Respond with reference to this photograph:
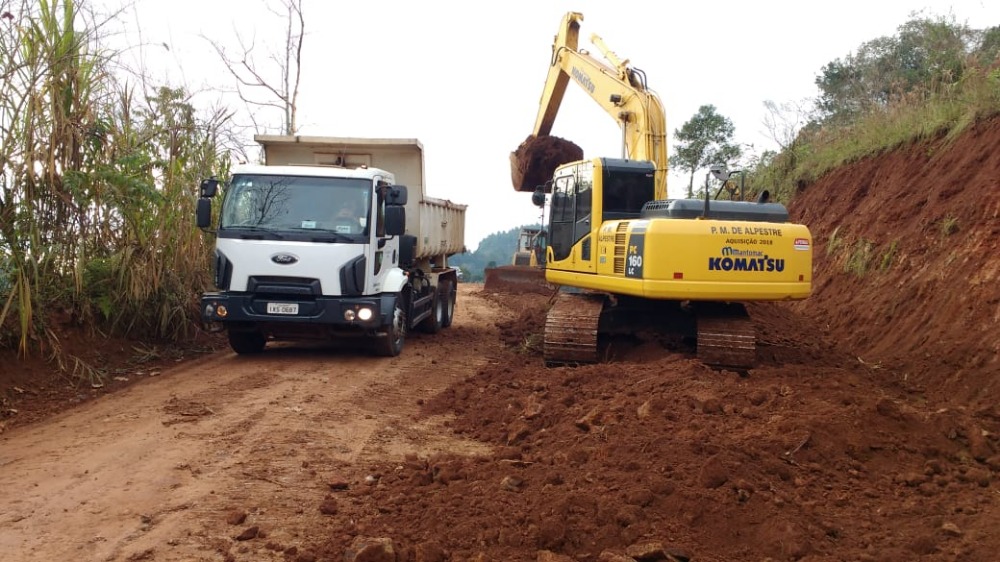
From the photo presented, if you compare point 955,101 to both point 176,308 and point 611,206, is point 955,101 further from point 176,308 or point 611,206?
point 176,308

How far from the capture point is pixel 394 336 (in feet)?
35.5

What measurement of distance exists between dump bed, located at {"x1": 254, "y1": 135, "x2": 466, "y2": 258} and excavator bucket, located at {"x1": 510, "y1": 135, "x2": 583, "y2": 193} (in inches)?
158

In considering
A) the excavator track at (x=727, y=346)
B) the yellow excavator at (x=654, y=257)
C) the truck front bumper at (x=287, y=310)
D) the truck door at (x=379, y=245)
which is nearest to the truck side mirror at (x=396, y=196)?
the truck door at (x=379, y=245)

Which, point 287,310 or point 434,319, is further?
point 434,319

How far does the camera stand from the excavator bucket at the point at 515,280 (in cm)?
2253

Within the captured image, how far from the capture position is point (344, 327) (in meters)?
10.3

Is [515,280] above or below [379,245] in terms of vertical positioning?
below

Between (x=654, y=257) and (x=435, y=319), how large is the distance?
5690 mm

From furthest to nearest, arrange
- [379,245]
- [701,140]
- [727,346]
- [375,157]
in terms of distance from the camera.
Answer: [701,140] → [375,157] → [379,245] → [727,346]

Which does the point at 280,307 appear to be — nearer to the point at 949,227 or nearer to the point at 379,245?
the point at 379,245

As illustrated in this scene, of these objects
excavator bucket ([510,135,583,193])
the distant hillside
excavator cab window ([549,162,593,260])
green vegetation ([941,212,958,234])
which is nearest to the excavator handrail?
excavator bucket ([510,135,583,193])

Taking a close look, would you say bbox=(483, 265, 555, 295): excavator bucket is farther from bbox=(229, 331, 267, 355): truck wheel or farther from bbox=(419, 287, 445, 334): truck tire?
bbox=(229, 331, 267, 355): truck wheel

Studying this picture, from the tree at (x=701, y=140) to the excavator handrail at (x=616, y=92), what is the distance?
7.73 m

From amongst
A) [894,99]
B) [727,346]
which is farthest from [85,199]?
[894,99]
